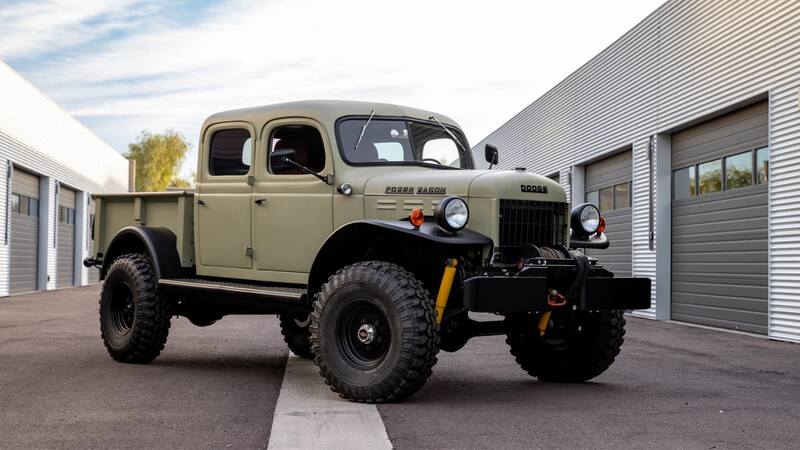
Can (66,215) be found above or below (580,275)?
above

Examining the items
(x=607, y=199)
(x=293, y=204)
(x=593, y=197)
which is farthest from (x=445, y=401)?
(x=593, y=197)

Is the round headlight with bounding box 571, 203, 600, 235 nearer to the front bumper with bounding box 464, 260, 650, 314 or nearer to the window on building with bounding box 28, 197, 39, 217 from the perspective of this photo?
the front bumper with bounding box 464, 260, 650, 314

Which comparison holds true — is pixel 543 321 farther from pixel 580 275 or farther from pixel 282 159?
pixel 282 159

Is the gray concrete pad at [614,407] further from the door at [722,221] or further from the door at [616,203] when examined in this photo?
the door at [616,203]

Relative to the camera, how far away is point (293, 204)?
7676mm

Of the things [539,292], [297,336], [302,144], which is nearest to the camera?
[539,292]

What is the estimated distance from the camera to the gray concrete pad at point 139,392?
17.1ft

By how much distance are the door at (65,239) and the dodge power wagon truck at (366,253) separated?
23.6 meters

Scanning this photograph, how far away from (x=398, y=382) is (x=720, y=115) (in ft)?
36.5

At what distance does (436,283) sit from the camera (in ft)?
23.4

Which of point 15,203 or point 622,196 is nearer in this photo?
point 622,196

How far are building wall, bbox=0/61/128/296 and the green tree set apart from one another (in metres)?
38.8

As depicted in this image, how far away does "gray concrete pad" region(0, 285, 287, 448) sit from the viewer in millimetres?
5207

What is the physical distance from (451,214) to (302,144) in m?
2.12
